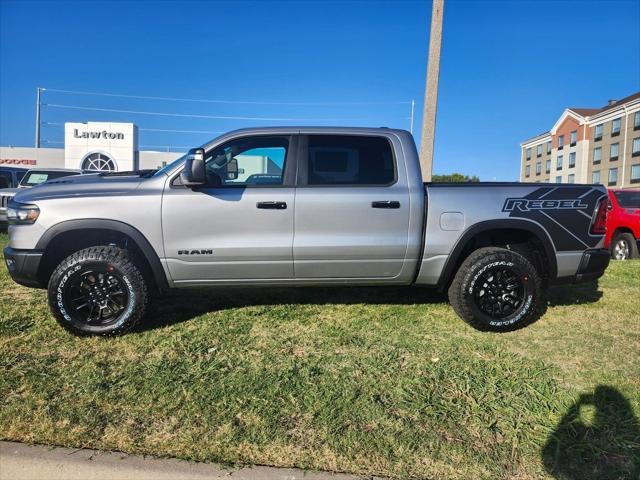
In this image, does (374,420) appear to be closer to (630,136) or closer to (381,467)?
(381,467)

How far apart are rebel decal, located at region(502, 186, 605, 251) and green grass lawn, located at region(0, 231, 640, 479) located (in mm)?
859

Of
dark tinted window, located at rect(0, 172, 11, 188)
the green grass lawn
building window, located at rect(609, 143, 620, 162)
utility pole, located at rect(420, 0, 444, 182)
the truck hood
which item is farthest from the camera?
building window, located at rect(609, 143, 620, 162)

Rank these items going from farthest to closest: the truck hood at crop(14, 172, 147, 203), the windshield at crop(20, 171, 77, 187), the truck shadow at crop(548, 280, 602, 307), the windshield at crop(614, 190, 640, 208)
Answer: the windshield at crop(20, 171, 77, 187) → the windshield at crop(614, 190, 640, 208) → the truck shadow at crop(548, 280, 602, 307) → the truck hood at crop(14, 172, 147, 203)

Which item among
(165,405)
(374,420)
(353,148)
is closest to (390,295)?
(353,148)

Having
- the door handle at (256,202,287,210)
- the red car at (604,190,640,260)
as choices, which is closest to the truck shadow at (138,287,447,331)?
the door handle at (256,202,287,210)

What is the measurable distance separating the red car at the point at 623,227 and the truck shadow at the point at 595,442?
860cm

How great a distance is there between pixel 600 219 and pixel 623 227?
714 cm

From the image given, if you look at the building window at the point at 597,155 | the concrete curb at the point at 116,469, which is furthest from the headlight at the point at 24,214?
the building window at the point at 597,155

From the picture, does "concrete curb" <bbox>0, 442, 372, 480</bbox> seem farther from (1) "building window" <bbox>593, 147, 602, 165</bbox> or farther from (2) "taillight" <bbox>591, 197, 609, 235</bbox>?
(1) "building window" <bbox>593, 147, 602, 165</bbox>

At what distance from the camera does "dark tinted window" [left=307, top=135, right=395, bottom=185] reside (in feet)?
15.3

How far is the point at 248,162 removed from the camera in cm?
469

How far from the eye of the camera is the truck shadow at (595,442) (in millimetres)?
2656

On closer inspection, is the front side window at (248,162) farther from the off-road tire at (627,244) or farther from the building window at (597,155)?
the building window at (597,155)

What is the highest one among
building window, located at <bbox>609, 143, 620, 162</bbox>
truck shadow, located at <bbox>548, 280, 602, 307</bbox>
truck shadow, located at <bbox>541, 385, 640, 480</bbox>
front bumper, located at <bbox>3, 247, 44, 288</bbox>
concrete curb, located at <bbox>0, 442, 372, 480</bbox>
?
building window, located at <bbox>609, 143, 620, 162</bbox>
